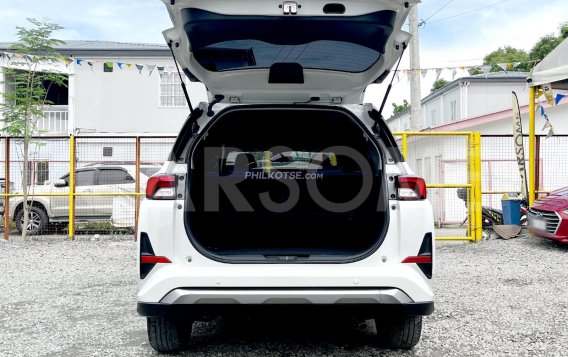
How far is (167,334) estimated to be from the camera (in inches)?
142

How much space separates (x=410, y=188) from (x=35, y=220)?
9793 millimetres

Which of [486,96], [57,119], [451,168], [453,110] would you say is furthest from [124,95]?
[486,96]

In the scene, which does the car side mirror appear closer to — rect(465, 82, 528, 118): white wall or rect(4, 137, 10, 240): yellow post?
rect(4, 137, 10, 240): yellow post

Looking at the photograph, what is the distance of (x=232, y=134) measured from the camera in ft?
15.5

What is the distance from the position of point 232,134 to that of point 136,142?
593cm

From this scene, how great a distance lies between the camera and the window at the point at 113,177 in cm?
1082

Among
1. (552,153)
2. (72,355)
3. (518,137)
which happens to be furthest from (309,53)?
(552,153)

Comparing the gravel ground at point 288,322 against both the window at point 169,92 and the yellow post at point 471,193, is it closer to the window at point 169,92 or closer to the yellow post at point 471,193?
the yellow post at point 471,193

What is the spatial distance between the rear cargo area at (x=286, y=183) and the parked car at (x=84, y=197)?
20.1ft

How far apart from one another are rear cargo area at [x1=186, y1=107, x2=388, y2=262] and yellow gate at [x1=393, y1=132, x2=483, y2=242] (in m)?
4.80

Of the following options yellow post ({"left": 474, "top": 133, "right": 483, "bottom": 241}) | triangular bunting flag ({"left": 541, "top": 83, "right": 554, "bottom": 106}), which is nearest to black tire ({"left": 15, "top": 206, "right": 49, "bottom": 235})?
yellow post ({"left": 474, "top": 133, "right": 483, "bottom": 241})

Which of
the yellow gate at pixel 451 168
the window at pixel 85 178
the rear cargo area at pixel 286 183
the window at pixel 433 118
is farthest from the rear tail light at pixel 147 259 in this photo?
the window at pixel 433 118

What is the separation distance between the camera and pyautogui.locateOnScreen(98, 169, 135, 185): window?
10.8 metres

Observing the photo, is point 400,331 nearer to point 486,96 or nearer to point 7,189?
point 7,189
